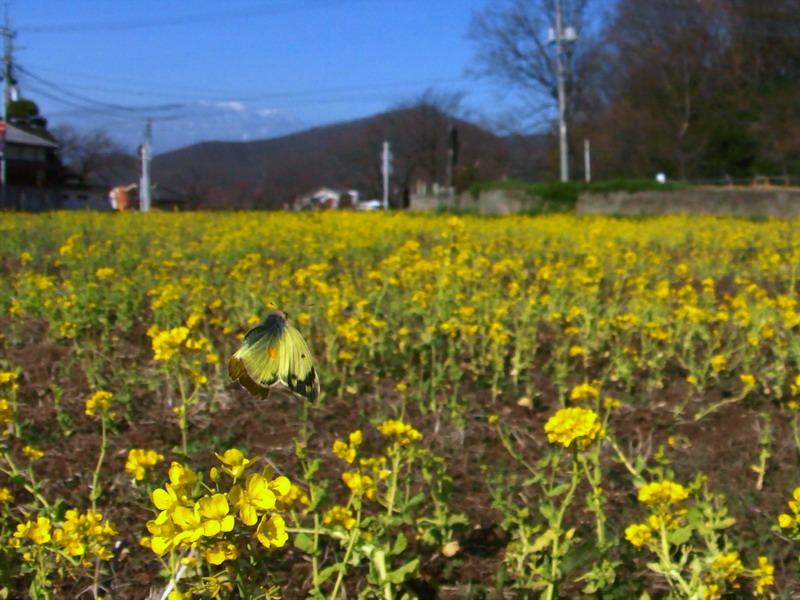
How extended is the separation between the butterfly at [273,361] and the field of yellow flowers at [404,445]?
0.11 m

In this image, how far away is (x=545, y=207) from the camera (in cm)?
1895

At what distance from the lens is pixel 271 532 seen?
4.19 ft

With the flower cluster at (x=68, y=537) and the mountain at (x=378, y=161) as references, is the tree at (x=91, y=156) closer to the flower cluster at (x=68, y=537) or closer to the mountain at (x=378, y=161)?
the mountain at (x=378, y=161)

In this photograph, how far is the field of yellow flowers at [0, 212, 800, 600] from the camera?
6.61 ft

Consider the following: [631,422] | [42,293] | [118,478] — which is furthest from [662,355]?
[42,293]

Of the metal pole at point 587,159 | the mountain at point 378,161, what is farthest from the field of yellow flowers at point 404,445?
the mountain at point 378,161

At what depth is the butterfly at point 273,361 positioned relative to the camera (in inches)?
50.1

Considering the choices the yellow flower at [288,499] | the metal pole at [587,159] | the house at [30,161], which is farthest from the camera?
the metal pole at [587,159]

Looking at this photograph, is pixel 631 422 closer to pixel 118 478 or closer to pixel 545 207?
pixel 118 478

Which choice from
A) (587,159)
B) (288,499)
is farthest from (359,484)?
(587,159)

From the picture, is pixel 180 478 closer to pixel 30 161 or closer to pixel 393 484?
pixel 393 484

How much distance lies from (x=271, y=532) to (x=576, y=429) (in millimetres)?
946

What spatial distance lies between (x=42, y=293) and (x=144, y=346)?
698 mm

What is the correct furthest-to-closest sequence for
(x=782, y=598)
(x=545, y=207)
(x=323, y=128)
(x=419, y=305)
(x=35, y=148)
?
1. (x=323, y=128)
2. (x=35, y=148)
3. (x=545, y=207)
4. (x=419, y=305)
5. (x=782, y=598)
